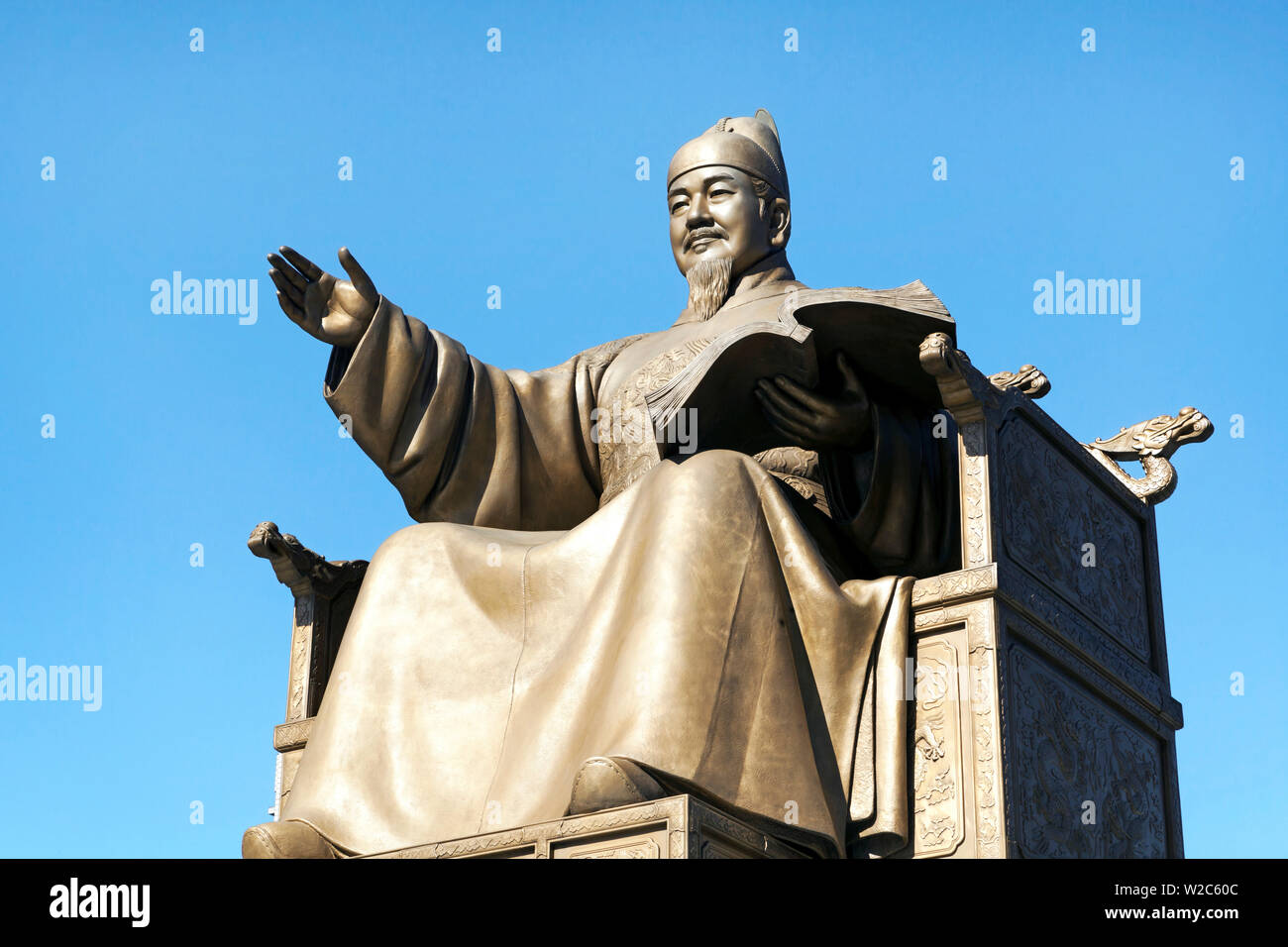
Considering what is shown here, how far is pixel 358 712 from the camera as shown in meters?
6.14

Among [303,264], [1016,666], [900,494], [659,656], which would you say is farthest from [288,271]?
[1016,666]

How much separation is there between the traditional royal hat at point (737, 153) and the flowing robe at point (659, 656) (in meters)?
1.68

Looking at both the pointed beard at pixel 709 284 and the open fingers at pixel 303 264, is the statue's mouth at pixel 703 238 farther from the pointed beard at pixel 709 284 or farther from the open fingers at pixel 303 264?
the open fingers at pixel 303 264

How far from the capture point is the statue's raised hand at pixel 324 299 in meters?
6.84

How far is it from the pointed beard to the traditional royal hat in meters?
0.44

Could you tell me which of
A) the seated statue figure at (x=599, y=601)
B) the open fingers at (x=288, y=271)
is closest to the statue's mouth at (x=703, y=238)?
the seated statue figure at (x=599, y=601)

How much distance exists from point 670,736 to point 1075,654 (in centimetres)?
173

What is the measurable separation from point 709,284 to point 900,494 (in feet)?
5.28

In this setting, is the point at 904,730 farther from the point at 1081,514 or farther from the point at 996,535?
the point at 1081,514

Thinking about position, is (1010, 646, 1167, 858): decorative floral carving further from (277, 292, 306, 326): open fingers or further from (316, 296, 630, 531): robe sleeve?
(277, 292, 306, 326): open fingers

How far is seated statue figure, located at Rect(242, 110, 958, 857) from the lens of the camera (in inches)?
220

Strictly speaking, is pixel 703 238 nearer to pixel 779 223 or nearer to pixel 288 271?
pixel 779 223

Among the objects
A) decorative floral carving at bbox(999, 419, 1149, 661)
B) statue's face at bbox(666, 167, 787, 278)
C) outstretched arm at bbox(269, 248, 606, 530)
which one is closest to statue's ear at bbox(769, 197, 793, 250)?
statue's face at bbox(666, 167, 787, 278)
